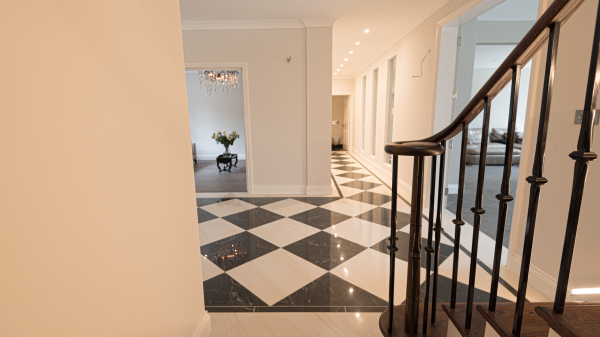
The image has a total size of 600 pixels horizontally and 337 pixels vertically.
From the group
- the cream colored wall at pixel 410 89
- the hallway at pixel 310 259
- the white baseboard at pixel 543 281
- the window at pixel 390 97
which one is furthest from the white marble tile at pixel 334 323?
the window at pixel 390 97

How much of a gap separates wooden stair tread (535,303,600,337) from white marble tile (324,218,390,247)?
2.05m

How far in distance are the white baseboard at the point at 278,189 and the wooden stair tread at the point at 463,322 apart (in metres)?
3.55

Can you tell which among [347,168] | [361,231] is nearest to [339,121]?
[347,168]

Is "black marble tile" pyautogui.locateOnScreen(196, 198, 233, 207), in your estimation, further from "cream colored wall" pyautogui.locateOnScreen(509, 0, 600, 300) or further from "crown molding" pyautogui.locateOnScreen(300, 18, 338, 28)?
"cream colored wall" pyautogui.locateOnScreen(509, 0, 600, 300)

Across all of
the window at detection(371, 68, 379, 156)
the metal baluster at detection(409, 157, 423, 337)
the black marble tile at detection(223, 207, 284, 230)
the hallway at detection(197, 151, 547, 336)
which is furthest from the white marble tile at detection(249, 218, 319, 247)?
the window at detection(371, 68, 379, 156)

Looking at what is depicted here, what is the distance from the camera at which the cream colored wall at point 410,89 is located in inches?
144

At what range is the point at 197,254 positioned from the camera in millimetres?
1541

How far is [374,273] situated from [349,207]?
1.67 m

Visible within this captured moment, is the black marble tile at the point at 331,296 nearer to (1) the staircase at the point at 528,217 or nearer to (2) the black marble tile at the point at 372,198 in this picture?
(1) the staircase at the point at 528,217

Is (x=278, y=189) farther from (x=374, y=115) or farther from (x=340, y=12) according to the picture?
(x=374, y=115)

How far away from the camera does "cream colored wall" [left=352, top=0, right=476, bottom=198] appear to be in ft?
12.0

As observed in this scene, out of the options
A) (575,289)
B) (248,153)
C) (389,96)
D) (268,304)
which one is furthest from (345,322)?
(389,96)

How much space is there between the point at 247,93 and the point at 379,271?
10.7ft

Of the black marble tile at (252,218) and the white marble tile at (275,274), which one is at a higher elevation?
the black marble tile at (252,218)
